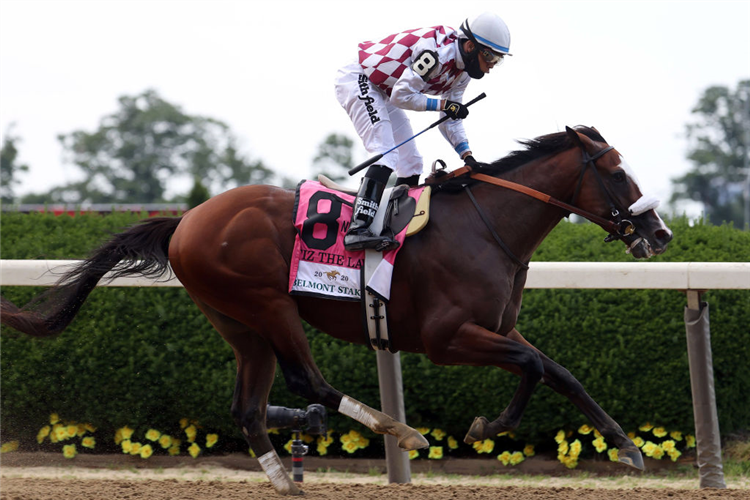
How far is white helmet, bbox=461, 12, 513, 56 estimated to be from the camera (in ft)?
12.7

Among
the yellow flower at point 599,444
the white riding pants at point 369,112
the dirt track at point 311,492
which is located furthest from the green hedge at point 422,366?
the white riding pants at point 369,112

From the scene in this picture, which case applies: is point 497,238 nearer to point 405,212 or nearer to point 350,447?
point 405,212

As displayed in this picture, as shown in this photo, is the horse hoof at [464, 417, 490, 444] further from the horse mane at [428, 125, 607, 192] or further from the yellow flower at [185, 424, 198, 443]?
the yellow flower at [185, 424, 198, 443]

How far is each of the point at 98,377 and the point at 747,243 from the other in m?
4.47

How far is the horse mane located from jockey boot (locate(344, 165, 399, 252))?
0.37 m

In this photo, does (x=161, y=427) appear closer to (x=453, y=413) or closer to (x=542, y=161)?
(x=453, y=413)

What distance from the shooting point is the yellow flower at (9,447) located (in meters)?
5.48

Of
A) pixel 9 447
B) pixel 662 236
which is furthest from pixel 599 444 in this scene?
pixel 9 447

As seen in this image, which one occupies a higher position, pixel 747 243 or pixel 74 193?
pixel 74 193

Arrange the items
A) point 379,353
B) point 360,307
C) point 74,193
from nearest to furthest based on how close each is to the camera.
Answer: point 360,307 → point 379,353 → point 74,193

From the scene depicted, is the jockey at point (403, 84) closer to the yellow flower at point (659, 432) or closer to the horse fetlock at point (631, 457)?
the horse fetlock at point (631, 457)

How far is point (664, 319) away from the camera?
17.0ft

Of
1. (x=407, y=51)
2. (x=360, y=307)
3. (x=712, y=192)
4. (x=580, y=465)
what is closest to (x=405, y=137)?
(x=407, y=51)

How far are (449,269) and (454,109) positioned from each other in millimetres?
787
